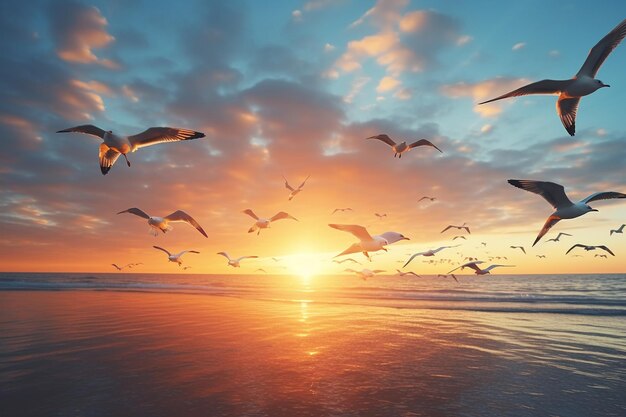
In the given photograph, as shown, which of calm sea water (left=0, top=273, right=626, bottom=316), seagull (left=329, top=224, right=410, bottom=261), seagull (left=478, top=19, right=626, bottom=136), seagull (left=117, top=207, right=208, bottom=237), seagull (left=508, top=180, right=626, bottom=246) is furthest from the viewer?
calm sea water (left=0, top=273, right=626, bottom=316)

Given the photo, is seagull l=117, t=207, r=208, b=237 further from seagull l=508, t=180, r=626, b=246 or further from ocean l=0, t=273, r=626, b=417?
seagull l=508, t=180, r=626, b=246

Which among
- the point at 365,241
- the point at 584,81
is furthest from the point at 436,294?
the point at 584,81

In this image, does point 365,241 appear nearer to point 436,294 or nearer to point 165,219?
point 165,219

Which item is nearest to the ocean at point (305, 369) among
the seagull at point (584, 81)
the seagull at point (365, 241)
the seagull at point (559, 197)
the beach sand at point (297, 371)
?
the beach sand at point (297, 371)

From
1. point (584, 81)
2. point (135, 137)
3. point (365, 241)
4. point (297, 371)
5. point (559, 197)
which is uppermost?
point (584, 81)

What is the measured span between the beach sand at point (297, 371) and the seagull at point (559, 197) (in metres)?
3.82

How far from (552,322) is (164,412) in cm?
1682

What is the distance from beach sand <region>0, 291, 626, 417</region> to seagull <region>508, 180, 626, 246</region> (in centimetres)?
382

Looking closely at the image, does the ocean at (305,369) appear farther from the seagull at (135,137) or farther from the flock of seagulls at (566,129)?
the seagull at (135,137)

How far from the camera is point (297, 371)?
26.7 ft

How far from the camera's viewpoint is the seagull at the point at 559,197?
10508mm

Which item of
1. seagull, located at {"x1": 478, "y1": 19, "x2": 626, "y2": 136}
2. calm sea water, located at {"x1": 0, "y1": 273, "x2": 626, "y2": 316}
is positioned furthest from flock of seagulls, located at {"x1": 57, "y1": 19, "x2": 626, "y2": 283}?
calm sea water, located at {"x1": 0, "y1": 273, "x2": 626, "y2": 316}

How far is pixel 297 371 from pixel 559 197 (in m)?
9.22

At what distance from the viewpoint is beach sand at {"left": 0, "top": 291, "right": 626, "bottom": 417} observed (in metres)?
6.14
